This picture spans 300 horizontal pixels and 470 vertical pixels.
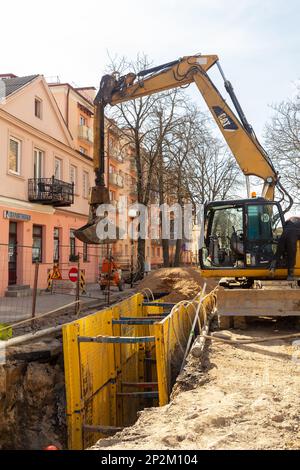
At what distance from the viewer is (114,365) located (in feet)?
27.0

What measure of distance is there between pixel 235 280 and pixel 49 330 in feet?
14.0

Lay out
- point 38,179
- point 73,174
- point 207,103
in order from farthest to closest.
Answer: point 73,174
point 38,179
point 207,103

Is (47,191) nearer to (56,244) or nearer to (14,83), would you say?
(56,244)

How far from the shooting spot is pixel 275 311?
27.6 feet

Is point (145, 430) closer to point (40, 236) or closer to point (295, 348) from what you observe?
point (295, 348)

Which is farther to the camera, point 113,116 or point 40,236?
point 113,116

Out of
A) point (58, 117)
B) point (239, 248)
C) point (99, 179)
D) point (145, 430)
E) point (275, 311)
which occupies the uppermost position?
point (58, 117)

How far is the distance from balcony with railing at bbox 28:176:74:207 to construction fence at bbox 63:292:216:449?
40.7 feet

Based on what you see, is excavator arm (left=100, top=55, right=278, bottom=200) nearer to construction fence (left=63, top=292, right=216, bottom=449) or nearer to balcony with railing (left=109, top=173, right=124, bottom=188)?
construction fence (left=63, top=292, right=216, bottom=449)

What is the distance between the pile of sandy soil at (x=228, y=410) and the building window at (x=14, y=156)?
16204 mm

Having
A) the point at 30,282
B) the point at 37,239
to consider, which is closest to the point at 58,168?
the point at 37,239

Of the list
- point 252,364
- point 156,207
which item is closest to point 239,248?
point 252,364

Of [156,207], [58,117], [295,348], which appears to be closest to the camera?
→ [295,348]

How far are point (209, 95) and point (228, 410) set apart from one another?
8743mm
